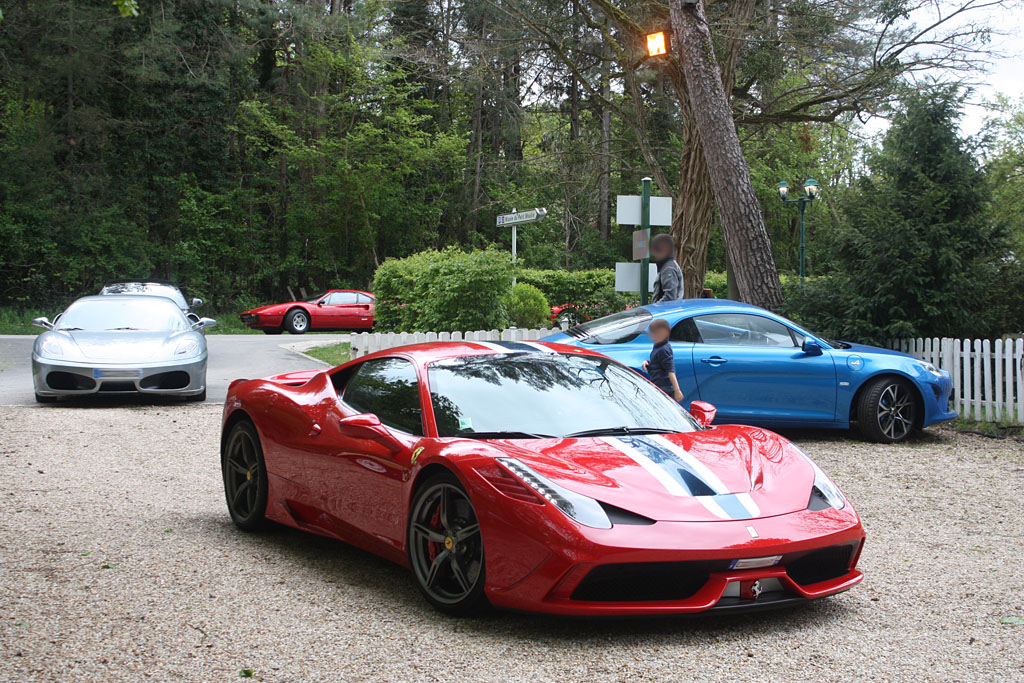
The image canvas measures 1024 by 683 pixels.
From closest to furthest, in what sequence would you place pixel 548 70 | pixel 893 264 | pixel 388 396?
pixel 388 396 < pixel 893 264 < pixel 548 70

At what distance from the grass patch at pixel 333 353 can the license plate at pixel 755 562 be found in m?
14.6

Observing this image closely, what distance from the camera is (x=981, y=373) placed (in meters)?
12.1

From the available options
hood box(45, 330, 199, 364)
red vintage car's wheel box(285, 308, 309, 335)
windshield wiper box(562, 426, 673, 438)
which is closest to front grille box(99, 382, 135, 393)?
hood box(45, 330, 199, 364)

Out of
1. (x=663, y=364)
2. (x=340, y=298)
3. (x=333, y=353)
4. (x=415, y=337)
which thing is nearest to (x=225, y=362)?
(x=333, y=353)

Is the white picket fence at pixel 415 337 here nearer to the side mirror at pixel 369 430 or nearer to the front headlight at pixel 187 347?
the front headlight at pixel 187 347

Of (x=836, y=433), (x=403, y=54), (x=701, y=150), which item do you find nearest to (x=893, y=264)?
(x=836, y=433)

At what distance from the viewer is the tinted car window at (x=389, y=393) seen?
496cm

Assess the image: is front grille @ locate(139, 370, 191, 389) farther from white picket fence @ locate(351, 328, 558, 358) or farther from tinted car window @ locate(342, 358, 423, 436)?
tinted car window @ locate(342, 358, 423, 436)

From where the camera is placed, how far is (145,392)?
493 inches

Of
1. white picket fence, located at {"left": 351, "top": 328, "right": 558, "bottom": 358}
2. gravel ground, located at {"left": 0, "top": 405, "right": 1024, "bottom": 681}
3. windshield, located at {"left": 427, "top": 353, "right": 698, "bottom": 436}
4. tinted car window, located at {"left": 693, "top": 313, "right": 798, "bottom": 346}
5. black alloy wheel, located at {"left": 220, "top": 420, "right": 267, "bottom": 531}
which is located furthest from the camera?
white picket fence, located at {"left": 351, "top": 328, "right": 558, "bottom": 358}

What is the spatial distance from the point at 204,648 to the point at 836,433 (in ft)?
28.3

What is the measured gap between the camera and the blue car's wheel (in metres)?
10.2

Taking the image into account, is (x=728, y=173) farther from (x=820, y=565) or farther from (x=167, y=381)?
(x=820, y=565)

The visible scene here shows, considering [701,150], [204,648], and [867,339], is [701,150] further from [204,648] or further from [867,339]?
[204,648]
